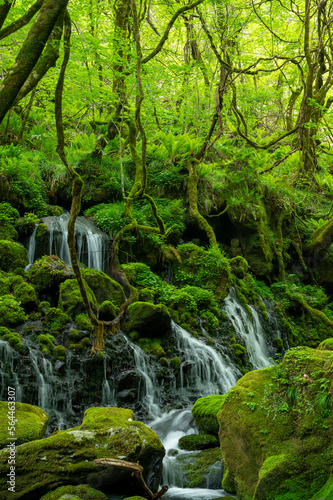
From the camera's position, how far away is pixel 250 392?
4.31 meters

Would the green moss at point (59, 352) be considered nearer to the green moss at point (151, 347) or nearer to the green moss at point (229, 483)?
the green moss at point (151, 347)

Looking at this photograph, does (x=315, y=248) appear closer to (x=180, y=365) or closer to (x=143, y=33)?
(x=180, y=365)

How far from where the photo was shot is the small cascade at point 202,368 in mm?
8031

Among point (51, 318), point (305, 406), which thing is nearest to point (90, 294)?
point (51, 318)

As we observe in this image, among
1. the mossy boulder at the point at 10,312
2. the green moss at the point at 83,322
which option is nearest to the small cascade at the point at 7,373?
the mossy boulder at the point at 10,312

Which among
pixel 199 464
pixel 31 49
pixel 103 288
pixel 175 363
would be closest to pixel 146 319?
pixel 175 363

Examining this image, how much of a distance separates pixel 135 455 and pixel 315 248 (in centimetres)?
1255

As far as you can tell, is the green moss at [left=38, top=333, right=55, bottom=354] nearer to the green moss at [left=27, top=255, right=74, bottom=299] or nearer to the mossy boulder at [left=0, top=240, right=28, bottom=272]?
the green moss at [left=27, top=255, right=74, bottom=299]

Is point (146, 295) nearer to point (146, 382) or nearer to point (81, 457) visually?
point (146, 382)

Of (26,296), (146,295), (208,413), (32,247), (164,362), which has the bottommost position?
(208,413)

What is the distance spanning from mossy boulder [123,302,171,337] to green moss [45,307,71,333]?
4.25ft

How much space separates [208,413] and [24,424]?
2724 millimetres

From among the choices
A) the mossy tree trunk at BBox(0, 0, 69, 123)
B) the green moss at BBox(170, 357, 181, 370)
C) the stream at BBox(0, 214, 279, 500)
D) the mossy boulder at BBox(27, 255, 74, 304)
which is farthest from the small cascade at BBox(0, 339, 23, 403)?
the mossy tree trunk at BBox(0, 0, 69, 123)

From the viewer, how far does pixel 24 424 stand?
462 centimetres
